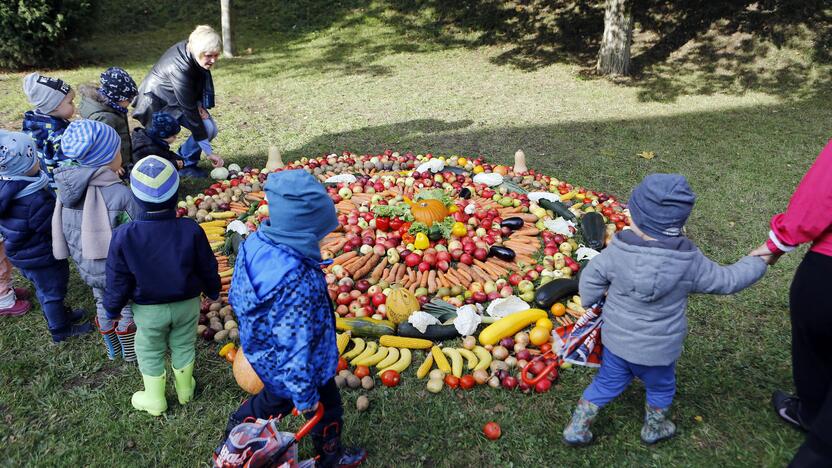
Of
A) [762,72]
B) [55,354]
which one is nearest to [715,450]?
[55,354]

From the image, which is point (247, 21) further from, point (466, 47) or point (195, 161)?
point (195, 161)

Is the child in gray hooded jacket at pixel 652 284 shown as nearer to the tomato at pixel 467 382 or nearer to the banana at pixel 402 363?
the tomato at pixel 467 382

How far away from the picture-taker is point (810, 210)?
Result: 2.67 m

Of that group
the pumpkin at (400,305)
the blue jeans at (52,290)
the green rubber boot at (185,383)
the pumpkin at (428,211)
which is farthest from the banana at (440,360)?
the blue jeans at (52,290)

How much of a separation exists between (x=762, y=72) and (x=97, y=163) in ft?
44.4

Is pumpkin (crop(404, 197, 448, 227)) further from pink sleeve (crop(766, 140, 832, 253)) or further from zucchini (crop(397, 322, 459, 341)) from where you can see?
pink sleeve (crop(766, 140, 832, 253))

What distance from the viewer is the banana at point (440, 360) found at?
3.98m

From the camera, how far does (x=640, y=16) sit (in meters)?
14.3

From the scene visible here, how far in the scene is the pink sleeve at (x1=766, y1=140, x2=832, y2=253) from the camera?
2.60m

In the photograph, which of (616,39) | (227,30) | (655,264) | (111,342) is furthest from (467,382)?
(227,30)

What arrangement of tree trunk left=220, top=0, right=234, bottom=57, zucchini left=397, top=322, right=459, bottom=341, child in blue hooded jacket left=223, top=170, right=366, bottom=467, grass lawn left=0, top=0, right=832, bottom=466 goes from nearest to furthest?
child in blue hooded jacket left=223, top=170, right=366, bottom=467, grass lawn left=0, top=0, right=832, bottom=466, zucchini left=397, top=322, right=459, bottom=341, tree trunk left=220, top=0, right=234, bottom=57

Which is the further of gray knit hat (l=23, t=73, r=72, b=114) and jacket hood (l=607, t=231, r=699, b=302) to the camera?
gray knit hat (l=23, t=73, r=72, b=114)

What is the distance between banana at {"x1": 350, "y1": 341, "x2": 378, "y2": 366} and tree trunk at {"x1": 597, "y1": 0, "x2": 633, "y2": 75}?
1076 centimetres

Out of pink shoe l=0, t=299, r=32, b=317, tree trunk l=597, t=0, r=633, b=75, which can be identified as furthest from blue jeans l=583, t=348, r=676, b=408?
tree trunk l=597, t=0, r=633, b=75
